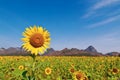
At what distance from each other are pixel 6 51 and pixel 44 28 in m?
110

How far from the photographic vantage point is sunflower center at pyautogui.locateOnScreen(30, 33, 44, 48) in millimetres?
4336

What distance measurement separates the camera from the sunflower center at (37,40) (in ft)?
14.2

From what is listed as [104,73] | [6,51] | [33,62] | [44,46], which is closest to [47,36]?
[44,46]

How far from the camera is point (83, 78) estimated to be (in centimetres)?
578

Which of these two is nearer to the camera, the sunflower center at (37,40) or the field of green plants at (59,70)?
the field of green plants at (59,70)

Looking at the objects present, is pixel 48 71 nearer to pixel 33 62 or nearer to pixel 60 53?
pixel 33 62

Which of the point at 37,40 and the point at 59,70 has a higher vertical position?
the point at 59,70

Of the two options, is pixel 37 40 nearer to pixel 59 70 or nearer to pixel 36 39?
pixel 36 39

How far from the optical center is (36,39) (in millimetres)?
4344

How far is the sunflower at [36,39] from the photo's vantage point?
14.1 ft

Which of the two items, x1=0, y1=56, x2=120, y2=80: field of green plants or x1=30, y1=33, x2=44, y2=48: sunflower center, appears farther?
x1=30, y1=33, x2=44, y2=48: sunflower center

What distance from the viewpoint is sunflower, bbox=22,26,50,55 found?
4305 millimetres

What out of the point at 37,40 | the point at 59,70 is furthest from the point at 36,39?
the point at 59,70

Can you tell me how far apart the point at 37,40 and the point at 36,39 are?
0.07ft
